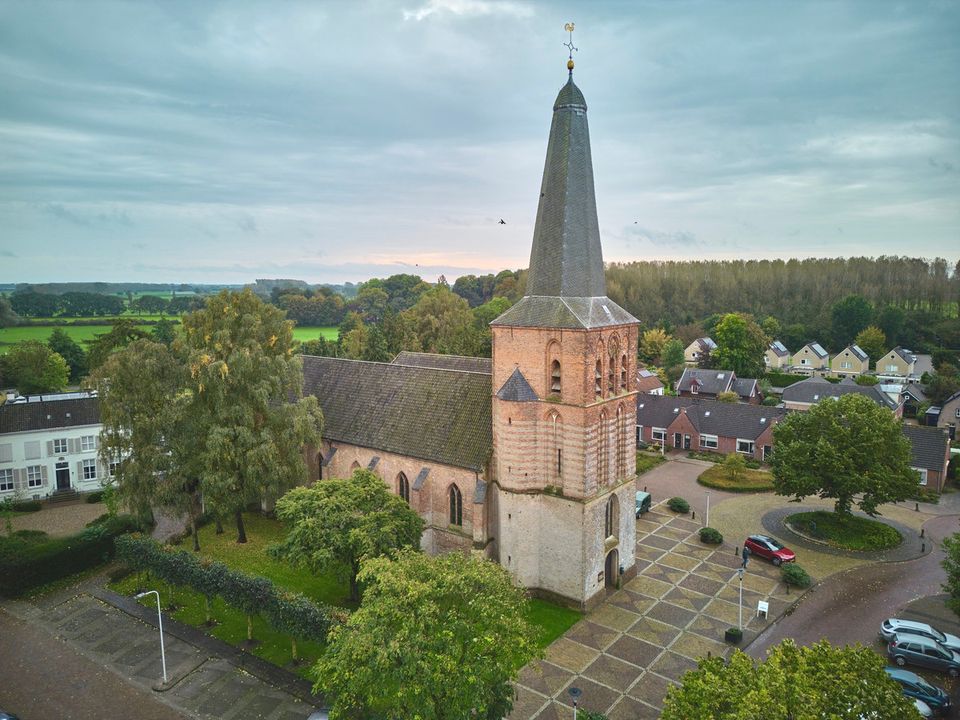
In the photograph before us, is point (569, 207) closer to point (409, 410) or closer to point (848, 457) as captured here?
point (409, 410)

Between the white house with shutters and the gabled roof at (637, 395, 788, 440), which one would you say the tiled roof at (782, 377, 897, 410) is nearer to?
the gabled roof at (637, 395, 788, 440)

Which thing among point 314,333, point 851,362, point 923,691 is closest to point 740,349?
point 851,362

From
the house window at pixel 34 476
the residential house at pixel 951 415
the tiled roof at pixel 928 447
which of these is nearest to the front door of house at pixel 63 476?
the house window at pixel 34 476

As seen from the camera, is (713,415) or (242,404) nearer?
(242,404)

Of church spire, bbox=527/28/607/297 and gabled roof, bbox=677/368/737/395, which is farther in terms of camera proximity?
gabled roof, bbox=677/368/737/395

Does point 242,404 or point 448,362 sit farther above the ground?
point 448,362

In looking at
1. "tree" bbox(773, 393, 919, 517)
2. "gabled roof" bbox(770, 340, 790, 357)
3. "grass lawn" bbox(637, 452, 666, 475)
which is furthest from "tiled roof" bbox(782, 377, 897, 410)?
"gabled roof" bbox(770, 340, 790, 357)
